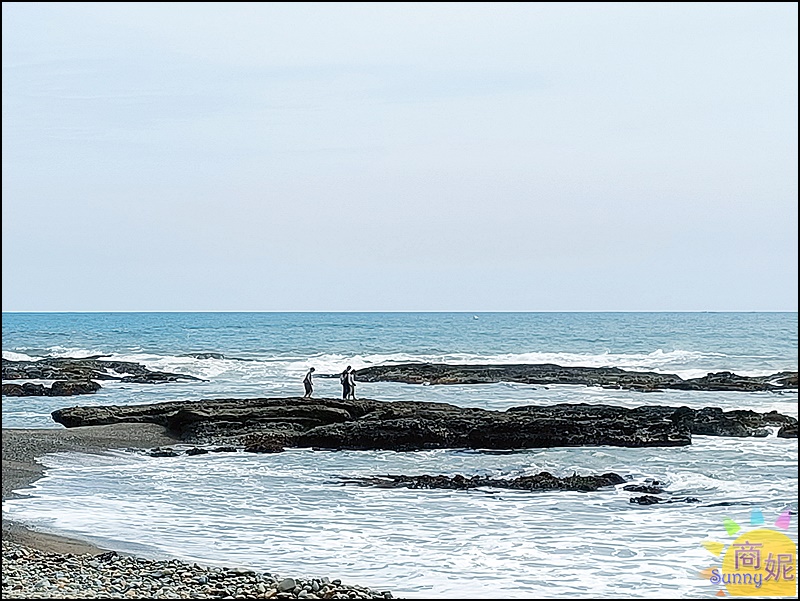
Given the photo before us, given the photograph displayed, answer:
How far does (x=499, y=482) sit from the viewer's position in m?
13.5

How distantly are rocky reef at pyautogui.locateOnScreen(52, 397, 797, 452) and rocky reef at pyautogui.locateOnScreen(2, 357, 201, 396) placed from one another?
10.8 m

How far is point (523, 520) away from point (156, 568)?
4489 millimetres

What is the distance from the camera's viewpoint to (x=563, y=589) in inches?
306

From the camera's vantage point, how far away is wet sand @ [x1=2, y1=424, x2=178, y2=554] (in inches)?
402

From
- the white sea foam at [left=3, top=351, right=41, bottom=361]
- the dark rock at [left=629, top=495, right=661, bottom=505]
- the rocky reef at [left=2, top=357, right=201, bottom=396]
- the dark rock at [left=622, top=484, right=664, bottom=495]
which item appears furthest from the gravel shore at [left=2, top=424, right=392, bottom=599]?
the white sea foam at [left=3, top=351, right=41, bottom=361]

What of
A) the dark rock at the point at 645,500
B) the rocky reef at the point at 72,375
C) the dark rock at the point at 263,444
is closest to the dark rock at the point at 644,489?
the dark rock at the point at 645,500

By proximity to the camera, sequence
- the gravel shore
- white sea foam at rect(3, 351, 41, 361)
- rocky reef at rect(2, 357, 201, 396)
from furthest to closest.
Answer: white sea foam at rect(3, 351, 41, 361)
rocky reef at rect(2, 357, 201, 396)
the gravel shore

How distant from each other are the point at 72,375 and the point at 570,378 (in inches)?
791

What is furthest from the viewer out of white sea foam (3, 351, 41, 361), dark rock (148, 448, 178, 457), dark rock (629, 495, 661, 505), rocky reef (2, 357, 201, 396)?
white sea foam (3, 351, 41, 361)

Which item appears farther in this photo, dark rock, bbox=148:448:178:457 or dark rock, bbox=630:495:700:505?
dark rock, bbox=148:448:178:457

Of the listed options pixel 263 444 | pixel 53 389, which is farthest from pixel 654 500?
pixel 53 389

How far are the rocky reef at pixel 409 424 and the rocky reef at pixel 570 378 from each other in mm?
10482

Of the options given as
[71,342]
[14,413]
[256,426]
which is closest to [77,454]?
[256,426]

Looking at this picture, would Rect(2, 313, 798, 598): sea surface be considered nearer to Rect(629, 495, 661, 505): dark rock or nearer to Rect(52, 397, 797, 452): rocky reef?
Rect(629, 495, 661, 505): dark rock
